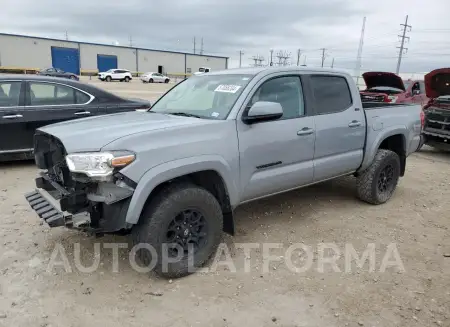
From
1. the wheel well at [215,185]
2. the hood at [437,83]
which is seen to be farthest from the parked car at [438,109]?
the wheel well at [215,185]

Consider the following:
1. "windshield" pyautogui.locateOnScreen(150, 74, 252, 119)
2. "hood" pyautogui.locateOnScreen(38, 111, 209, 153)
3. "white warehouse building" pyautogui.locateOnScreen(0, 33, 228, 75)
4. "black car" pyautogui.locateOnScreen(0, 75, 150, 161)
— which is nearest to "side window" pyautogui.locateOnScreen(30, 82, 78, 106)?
"black car" pyautogui.locateOnScreen(0, 75, 150, 161)

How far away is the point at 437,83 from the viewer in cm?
882

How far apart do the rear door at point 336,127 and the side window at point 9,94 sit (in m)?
4.68

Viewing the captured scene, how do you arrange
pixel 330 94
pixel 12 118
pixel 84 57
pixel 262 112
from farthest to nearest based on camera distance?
1. pixel 84 57
2. pixel 12 118
3. pixel 330 94
4. pixel 262 112

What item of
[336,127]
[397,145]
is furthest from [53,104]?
[397,145]

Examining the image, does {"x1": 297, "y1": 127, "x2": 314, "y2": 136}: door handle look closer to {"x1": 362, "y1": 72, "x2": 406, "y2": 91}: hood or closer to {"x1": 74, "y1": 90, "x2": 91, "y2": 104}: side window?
{"x1": 74, "y1": 90, "x2": 91, "y2": 104}: side window

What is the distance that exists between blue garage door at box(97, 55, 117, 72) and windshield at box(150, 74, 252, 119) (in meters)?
63.8

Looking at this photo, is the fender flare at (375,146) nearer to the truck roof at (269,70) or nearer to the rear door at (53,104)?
the truck roof at (269,70)

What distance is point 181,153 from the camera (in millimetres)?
3174

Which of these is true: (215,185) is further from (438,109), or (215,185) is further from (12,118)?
(438,109)

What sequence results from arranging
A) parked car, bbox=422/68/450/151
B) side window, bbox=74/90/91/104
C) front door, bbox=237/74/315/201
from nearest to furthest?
1. front door, bbox=237/74/315/201
2. side window, bbox=74/90/91/104
3. parked car, bbox=422/68/450/151

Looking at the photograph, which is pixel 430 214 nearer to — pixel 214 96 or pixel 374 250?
pixel 374 250

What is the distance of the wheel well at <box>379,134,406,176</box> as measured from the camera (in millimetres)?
5504

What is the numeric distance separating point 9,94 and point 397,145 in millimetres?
5968
